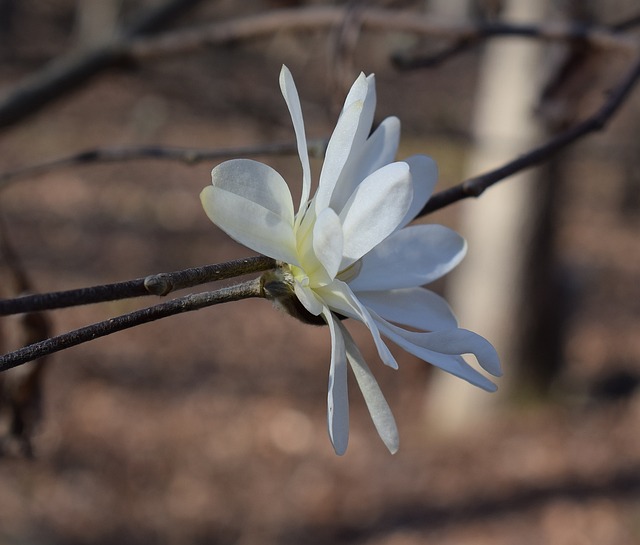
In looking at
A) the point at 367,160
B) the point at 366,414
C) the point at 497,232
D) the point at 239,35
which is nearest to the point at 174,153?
the point at 367,160

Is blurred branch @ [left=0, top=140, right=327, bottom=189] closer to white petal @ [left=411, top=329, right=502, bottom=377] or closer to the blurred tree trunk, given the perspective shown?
white petal @ [left=411, top=329, right=502, bottom=377]

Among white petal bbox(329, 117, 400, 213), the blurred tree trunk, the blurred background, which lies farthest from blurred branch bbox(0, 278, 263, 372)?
the blurred tree trunk

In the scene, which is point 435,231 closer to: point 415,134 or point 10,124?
point 10,124

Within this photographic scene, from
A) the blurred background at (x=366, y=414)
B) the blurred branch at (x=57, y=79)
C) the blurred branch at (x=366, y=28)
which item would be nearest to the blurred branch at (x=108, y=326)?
the blurred branch at (x=366, y=28)

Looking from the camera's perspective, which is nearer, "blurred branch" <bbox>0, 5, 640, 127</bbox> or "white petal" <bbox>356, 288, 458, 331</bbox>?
"white petal" <bbox>356, 288, 458, 331</bbox>

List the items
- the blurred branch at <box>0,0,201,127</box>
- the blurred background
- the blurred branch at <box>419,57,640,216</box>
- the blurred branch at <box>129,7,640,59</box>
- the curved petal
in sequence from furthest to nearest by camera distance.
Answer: the blurred background → the blurred branch at <box>0,0,201,127</box> → the blurred branch at <box>129,7,640,59</box> → the blurred branch at <box>419,57,640,216</box> → the curved petal

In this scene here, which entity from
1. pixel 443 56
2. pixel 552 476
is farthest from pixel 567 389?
pixel 443 56
